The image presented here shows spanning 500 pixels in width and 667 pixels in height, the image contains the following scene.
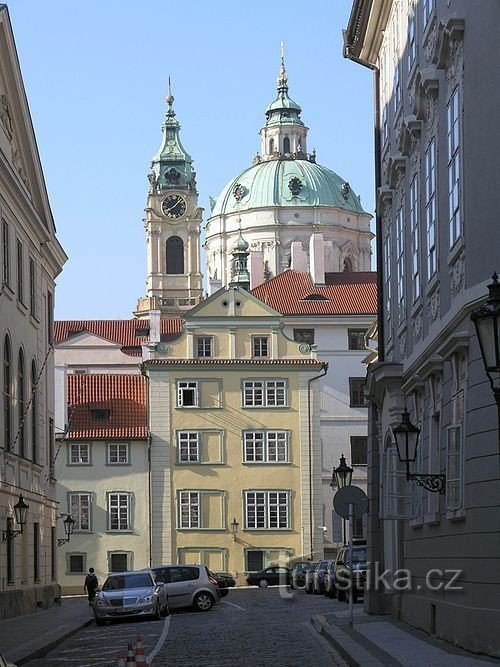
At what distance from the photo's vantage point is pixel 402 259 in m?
28.4

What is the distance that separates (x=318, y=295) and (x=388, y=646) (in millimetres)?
69289

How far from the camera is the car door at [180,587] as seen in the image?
4031 cm

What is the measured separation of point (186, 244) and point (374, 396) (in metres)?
120

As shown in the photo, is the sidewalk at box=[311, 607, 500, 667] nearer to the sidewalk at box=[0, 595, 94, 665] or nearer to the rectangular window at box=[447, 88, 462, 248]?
the sidewalk at box=[0, 595, 94, 665]

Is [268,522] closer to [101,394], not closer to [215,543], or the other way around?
[215,543]

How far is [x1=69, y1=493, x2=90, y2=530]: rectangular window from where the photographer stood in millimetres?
69375

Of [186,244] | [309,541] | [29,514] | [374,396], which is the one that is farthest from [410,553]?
[186,244]

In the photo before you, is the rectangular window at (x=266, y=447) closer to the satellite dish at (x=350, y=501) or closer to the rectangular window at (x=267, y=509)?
the rectangular window at (x=267, y=509)

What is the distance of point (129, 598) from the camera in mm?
34719

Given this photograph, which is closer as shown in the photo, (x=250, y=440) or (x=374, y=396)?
(x=374, y=396)

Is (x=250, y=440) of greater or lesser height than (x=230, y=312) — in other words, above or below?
below

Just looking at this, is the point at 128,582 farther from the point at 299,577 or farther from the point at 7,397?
the point at 299,577

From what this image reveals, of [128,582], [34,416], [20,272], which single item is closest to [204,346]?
[34,416]

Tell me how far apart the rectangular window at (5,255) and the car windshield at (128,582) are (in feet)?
25.7
